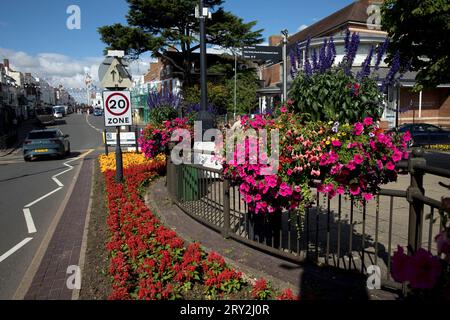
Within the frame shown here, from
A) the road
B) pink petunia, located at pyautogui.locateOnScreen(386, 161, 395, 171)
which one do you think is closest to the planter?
pink petunia, located at pyautogui.locateOnScreen(386, 161, 395, 171)

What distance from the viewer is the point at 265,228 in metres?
4.66

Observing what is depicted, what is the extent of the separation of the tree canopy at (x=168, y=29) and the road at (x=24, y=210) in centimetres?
1589

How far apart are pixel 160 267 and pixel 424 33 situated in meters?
10.2

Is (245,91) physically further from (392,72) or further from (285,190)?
(285,190)

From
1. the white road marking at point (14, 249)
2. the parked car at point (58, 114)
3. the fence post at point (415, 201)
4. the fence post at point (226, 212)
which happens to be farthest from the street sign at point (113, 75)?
the parked car at point (58, 114)

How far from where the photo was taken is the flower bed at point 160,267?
Result: 364 centimetres

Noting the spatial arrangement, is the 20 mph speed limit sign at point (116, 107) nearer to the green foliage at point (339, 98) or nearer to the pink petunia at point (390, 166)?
the green foliage at point (339, 98)

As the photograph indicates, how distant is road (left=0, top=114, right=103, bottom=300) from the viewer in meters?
5.08

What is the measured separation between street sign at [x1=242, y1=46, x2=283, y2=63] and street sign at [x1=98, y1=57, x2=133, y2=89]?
4.26m

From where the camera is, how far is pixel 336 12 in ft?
138

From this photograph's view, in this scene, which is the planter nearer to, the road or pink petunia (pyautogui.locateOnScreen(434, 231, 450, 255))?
pink petunia (pyautogui.locateOnScreen(434, 231, 450, 255))

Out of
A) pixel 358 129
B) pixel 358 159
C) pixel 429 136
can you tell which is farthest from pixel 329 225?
pixel 429 136
